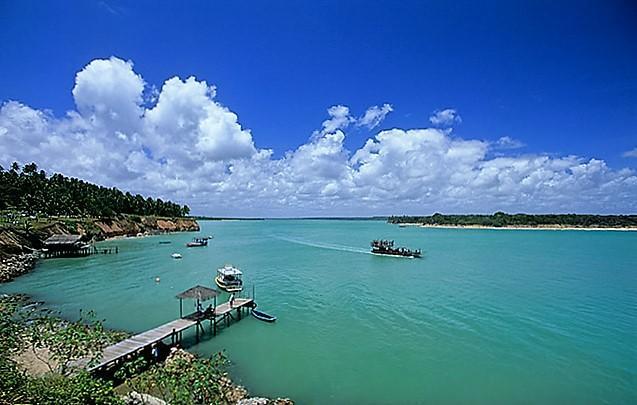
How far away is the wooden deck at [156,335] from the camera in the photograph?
14.9 metres

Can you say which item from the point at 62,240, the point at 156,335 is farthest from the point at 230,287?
the point at 62,240

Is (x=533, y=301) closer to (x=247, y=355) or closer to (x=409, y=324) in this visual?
(x=409, y=324)

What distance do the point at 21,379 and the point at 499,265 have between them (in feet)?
170

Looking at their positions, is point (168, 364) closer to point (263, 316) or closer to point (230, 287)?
point (263, 316)

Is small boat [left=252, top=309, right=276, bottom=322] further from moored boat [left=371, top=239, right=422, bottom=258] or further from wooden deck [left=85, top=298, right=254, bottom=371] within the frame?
moored boat [left=371, top=239, right=422, bottom=258]

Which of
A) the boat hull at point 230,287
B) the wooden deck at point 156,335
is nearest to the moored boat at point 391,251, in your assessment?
the boat hull at point 230,287

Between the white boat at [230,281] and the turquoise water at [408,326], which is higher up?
the white boat at [230,281]

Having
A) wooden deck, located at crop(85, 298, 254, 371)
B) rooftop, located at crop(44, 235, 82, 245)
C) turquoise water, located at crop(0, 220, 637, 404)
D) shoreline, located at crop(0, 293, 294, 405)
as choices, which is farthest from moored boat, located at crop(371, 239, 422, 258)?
shoreline, located at crop(0, 293, 294, 405)

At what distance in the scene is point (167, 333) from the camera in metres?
18.2

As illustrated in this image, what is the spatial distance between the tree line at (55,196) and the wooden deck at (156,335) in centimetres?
6577

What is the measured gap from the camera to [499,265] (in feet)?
163

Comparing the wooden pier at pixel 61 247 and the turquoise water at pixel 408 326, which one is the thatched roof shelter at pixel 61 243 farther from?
the turquoise water at pixel 408 326

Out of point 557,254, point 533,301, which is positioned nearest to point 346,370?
point 533,301

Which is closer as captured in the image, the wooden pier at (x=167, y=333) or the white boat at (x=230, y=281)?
the wooden pier at (x=167, y=333)
